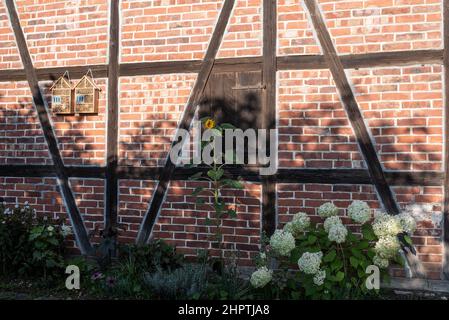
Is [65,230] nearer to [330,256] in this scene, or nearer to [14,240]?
[14,240]

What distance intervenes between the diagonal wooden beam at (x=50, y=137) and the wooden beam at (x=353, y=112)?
3.18 m

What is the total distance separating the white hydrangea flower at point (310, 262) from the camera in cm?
313

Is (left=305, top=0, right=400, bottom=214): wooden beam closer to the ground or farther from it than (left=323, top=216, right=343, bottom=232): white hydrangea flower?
farther from it

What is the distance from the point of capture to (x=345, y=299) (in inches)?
126

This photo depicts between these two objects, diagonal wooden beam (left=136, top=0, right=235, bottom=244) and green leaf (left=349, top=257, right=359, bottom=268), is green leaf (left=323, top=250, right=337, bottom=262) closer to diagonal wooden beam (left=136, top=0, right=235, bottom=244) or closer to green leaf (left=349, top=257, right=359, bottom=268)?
green leaf (left=349, top=257, right=359, bottom=268)

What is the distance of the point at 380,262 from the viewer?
3.24 m

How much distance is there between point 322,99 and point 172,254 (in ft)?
7.25

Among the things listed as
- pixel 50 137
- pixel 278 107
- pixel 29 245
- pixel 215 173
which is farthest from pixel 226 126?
pixel 29 245

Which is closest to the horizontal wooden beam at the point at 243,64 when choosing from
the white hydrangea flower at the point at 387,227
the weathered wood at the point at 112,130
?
the weathered wood at the point at 112,130

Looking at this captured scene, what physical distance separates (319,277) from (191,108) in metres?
2.18

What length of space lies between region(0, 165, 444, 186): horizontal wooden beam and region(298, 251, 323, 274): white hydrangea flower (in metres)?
0.96

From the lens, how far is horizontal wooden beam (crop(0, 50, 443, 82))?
3.78 m

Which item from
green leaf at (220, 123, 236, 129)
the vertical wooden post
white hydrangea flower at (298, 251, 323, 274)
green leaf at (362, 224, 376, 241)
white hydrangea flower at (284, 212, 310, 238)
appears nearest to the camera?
white hydrangea flower at (298, 251, 323, 274)

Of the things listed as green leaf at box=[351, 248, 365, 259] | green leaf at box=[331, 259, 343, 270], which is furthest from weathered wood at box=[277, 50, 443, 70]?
green leaf at box=[331, 259, 343, 270]
